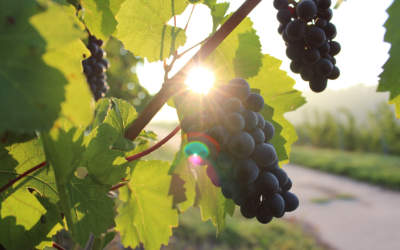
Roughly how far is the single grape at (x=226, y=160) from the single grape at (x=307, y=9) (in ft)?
1.85

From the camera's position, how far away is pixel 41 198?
30.7 inches

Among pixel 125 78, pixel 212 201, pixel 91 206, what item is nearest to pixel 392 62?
pixel 212 201

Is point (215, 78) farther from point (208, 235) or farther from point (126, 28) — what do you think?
point (208, 235)

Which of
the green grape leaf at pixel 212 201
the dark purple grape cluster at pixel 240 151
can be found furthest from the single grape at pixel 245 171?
the green grape leaf at pixel 212 201

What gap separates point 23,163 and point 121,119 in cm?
31

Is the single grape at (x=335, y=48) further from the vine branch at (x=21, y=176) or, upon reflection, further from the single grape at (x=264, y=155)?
the vine branch at (x=21, y=176)

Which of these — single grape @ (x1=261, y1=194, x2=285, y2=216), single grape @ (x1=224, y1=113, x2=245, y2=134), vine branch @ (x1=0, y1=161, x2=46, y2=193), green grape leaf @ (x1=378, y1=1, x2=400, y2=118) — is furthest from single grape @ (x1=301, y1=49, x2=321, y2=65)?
vine branch @ (x1=0, y1=161, x2=46, y2=193)

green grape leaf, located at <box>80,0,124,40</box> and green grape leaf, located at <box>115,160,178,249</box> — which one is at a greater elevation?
green grape leaf, located at <box>80,0,124,40</box>

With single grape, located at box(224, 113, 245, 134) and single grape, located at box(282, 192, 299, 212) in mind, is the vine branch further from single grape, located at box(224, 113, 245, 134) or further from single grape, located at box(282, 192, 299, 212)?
single grape, located at box(282, 192, 299, 212)

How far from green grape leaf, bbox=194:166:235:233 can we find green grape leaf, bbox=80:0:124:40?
761mm

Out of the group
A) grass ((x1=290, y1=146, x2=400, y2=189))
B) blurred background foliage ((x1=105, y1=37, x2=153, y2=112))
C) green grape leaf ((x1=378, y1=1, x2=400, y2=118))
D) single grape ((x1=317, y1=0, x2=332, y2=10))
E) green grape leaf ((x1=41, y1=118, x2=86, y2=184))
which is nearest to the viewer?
green grape leaf ((x1=41, y1=118, x2=86, y2=184))

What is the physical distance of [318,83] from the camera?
A: 985mm

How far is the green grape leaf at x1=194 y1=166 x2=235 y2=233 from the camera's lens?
3.17ft

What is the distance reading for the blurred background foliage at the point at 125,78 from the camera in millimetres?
5153
